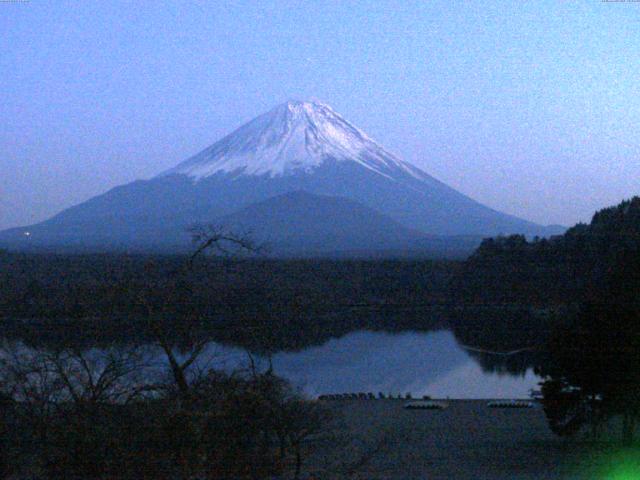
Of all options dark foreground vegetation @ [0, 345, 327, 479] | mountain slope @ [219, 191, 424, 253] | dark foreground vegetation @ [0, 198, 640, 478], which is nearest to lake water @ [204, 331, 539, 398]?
dark foreground vegetation @ [0, 198, 640, 478]

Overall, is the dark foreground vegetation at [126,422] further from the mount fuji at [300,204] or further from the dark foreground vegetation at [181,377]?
the mount fuji at [300,204]

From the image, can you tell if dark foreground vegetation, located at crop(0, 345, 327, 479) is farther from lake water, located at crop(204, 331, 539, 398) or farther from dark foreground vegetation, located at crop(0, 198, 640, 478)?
lake water, located at crop(204, 331, 539, 398)

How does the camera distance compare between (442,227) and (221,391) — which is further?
(442,227)

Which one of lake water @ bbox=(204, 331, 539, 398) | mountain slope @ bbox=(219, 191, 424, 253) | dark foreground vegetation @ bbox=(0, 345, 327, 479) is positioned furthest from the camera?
mountain slope @ bbox=(219, 191, 424, 253)

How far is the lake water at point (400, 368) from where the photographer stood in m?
13.1

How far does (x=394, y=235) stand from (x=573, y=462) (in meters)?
47.6

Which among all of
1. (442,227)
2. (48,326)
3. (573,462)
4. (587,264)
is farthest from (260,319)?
(442,227)

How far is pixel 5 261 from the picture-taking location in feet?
63.4

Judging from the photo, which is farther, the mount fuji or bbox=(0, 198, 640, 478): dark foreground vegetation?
the mount fuji

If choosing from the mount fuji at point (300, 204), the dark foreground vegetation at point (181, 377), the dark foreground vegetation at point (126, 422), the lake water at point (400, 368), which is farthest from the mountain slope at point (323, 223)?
the dark foreground vegetation at point (126, 422)

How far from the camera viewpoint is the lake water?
13117 millimetres

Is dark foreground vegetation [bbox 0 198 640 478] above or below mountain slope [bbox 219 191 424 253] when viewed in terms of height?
below

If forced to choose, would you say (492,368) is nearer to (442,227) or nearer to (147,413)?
(147,413)

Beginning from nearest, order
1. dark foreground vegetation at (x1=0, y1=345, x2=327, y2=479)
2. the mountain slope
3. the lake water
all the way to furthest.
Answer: dark foreground vegetation at (x1=0, y1=345, x2=327, y2=479), the lake water, the mountain slope
